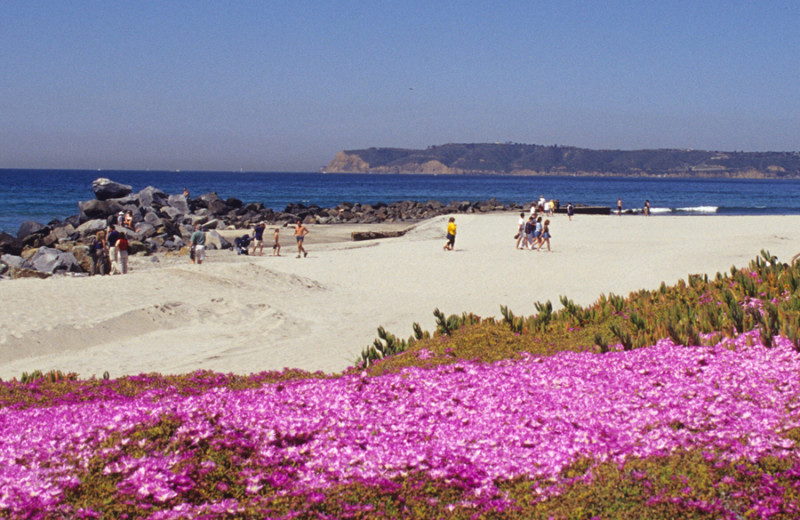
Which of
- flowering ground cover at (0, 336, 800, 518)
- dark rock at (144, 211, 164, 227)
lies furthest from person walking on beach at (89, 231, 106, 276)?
flowering ground cover at (0, 336, 800, 518)

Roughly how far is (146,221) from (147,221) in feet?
0.18

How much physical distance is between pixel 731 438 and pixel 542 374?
2.48 m

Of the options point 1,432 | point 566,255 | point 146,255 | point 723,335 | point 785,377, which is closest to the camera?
point 1,432

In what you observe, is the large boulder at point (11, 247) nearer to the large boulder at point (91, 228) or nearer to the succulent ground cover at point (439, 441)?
the large boulder at point (91, 228)

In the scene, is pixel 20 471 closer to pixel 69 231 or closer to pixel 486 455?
→ pixel 486 455

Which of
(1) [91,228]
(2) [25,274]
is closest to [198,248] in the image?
(2) [25,274]

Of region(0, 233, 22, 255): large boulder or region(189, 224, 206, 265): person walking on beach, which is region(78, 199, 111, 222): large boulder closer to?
region(0, 233, 22, 255): large boulder

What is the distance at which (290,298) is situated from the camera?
18.7 metres

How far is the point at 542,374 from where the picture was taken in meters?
7.42

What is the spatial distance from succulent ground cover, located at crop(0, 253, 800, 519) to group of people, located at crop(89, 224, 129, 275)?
15.3 m

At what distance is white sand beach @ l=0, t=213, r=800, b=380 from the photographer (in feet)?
42.8

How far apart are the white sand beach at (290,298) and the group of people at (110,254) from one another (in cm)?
229

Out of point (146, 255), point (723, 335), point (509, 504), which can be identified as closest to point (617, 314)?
point (723, 335)

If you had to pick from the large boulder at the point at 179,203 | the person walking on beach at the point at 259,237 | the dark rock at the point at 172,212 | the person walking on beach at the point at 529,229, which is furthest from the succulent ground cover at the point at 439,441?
the large boulder at the point at 179,203
